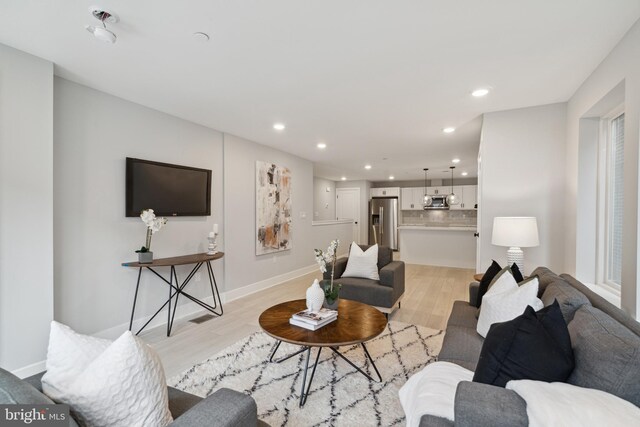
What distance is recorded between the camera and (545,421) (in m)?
0.86

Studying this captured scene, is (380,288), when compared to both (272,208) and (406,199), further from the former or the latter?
(406,199)

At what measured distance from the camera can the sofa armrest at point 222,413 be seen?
96 centimetres

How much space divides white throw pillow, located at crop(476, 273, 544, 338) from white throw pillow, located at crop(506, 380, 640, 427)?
0.82m

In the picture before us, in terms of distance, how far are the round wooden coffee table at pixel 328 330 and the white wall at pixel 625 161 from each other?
5.16 ft

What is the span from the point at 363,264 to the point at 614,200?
247 cm

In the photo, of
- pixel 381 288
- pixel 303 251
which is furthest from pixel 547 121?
pixel 303 251

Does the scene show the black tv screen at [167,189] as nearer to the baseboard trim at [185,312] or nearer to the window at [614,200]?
the baseboard trim at [185,312]

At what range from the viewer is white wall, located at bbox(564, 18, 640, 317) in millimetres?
1774

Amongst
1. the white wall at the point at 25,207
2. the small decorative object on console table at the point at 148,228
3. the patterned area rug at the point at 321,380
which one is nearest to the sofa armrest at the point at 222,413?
the patterned area rug at the point at 321,380

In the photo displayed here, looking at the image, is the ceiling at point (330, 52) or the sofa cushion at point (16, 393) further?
the ceiling at point (330, 52)

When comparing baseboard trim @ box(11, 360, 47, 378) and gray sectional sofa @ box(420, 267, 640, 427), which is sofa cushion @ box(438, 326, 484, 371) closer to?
gray sectional sofa @ box(420, 267, 640, 427)


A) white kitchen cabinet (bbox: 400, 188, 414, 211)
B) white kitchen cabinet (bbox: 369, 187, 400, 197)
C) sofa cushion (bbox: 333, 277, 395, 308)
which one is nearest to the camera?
sofa cushion (bbox: 333, 277, 395, 308)

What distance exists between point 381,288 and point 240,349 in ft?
5.50

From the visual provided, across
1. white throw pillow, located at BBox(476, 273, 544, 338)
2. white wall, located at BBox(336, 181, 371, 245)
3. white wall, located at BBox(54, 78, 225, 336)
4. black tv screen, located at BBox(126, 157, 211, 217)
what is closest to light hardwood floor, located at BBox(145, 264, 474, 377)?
white wall, located at BBox(54, 78, 225, 336)
